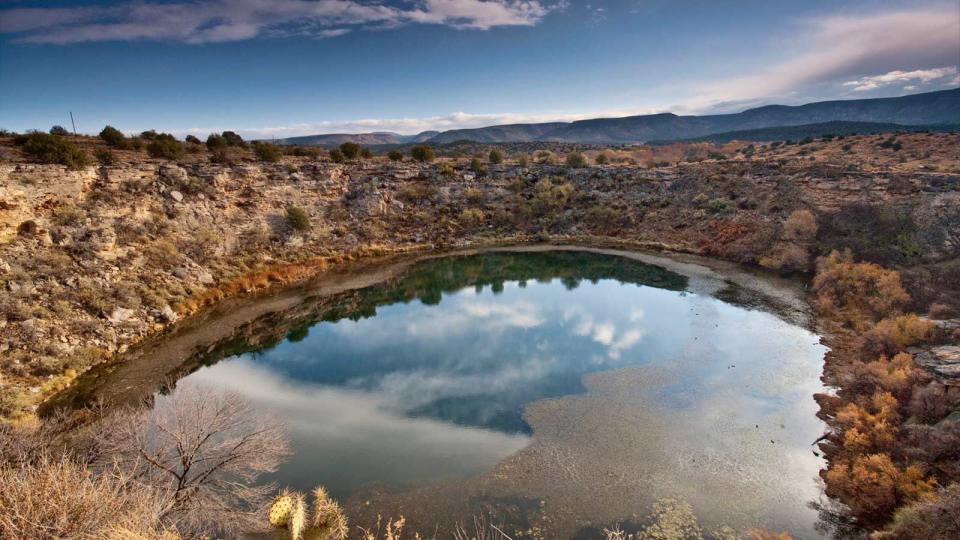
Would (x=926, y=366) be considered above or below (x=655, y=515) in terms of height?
above

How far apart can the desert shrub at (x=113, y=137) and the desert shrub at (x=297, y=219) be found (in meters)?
14.3

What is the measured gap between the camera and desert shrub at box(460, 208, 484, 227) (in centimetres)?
4444

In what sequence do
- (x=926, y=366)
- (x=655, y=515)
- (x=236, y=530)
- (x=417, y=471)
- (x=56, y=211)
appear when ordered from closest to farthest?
(x=236, y=530) < (x=655, y=515) < (x=417, y=471) < (x=926, y=366) < (x=56, y=211)

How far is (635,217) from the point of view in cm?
4362

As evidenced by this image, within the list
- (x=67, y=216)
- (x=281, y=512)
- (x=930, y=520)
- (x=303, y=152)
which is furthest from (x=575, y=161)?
(x=281, y=512)

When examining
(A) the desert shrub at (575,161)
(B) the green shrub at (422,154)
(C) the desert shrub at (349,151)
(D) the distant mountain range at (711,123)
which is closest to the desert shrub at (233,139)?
(C) the desert shrub at (349,151)

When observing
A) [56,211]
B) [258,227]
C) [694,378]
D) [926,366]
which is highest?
[56,211]

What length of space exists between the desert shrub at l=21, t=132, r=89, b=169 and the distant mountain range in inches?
3870

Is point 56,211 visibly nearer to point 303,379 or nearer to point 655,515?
point 303,379

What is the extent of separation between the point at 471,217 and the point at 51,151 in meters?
30.2

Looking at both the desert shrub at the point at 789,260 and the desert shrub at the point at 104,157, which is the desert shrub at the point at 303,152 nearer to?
the desert shrub at the point at 104,157

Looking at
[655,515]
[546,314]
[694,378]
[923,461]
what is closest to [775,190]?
[546,314]

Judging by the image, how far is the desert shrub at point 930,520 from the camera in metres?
7.83

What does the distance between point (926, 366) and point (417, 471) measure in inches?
640
